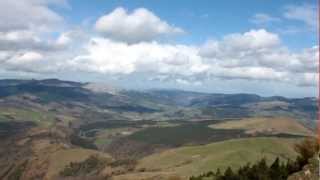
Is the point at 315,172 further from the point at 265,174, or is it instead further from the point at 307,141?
the point at 265,174

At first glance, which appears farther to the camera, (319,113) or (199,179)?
(199,179)

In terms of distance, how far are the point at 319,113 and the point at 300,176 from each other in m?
46.9

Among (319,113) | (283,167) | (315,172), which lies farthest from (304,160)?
(319,113)

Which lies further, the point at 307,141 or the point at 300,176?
the point at 307,141

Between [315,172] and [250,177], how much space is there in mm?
56372

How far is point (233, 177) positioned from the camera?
13550cm

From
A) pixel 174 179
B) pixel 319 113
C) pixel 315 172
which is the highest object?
pixel 319 113

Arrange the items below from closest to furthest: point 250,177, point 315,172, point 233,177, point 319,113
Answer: point 319,113
point 315,172
point 250,177
point 233,177

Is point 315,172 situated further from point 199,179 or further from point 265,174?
point 199,179

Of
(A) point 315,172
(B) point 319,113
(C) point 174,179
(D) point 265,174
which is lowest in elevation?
(C) point 174,179

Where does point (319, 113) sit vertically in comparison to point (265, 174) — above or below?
above

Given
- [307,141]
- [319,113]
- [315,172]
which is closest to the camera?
[319,113]

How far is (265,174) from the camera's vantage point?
4532 inches

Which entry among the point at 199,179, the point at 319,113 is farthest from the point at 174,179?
the point at 319,113
